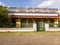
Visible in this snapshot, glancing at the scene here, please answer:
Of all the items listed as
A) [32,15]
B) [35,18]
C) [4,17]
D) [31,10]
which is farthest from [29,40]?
[31,10]

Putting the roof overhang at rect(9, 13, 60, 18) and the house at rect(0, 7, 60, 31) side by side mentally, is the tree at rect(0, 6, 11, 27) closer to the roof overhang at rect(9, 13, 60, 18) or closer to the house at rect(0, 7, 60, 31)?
the house at rect(0, 7, 60, 31)

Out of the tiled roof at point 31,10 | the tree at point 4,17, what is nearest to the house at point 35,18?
the tiled roof at point 31,10

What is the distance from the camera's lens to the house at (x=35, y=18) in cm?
3284

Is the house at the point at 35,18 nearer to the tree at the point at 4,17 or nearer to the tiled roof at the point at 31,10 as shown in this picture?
the tiled roof at the point at 31,10

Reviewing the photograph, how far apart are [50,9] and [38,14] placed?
13.0ft

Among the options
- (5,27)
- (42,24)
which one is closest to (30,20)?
(42,24)

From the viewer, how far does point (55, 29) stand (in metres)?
33.0

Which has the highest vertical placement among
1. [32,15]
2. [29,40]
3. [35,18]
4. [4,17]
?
[32,15]

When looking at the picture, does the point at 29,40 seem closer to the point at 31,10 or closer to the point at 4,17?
the point at 4,17

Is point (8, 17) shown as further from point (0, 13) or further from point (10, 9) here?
point (10, 9)

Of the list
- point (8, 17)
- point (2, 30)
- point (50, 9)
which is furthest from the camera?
point (50, 9)

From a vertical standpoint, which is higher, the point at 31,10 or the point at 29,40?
the point at 31,10

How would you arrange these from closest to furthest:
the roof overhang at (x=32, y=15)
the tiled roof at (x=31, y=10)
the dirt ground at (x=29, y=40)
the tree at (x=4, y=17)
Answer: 1. the dirt ground at (x=29, y=40)
2. the tree at (x=4, y=17)
3. the roof overhang at (x=32, y=15)
4. the tiled roof at (x=31, y=10)

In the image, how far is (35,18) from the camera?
37156mm
